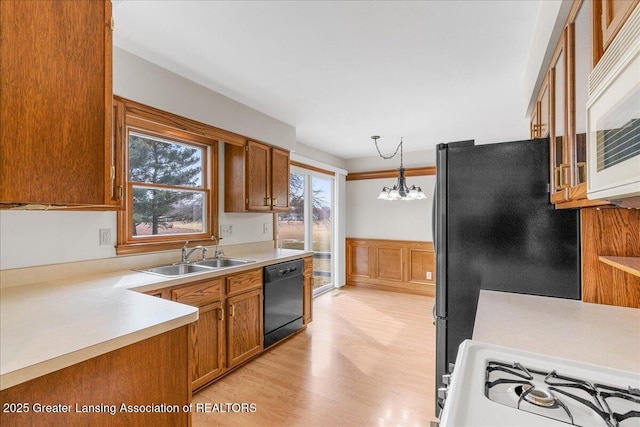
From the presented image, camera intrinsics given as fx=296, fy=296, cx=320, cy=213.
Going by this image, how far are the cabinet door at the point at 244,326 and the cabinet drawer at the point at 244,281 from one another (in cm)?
5

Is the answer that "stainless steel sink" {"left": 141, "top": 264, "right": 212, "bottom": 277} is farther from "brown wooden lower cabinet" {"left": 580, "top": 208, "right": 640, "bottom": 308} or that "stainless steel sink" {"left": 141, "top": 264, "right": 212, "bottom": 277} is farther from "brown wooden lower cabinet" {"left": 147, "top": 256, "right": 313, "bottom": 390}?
"brown wooden lower cabinet" {"left": 580, "top": 208, "right": 640, "bottom": 308}

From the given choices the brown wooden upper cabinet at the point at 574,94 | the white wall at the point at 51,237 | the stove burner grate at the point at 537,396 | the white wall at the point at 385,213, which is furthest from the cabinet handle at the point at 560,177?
the white wall at the point at 385,213

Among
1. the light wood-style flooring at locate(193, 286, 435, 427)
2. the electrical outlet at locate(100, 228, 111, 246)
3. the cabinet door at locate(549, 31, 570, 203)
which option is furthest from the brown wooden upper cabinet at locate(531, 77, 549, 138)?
the electrical outlet at locate(100, 228, 111, 246)

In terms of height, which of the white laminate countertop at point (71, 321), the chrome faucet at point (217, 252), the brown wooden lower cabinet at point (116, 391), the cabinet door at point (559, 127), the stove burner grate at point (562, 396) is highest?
the cabinet door at point (559, 127)

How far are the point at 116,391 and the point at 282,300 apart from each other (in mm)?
1838

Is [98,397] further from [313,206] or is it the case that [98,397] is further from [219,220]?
[313,206]

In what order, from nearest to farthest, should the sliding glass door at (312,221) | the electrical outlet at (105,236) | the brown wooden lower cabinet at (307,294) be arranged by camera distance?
1. the electrical outlet at (105,236)
2. the brown wooden lower cabinet at (307,294)
3. the sliding glass door at (312,221)

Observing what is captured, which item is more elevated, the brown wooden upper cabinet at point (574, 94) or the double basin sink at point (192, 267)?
the brown wooden upper cabinet at point (574, 94)

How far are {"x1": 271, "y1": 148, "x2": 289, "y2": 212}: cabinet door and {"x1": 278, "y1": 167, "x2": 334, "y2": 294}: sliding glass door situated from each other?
0.37m

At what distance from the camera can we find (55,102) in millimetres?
910

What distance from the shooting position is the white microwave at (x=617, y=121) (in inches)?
21.8

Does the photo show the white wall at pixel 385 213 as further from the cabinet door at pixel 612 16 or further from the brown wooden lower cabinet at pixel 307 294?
the cabinet door at pixel 612 16

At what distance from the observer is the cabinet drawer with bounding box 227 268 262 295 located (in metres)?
2.34

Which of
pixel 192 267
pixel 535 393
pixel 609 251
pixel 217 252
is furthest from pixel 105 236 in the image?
pixel 609 251
